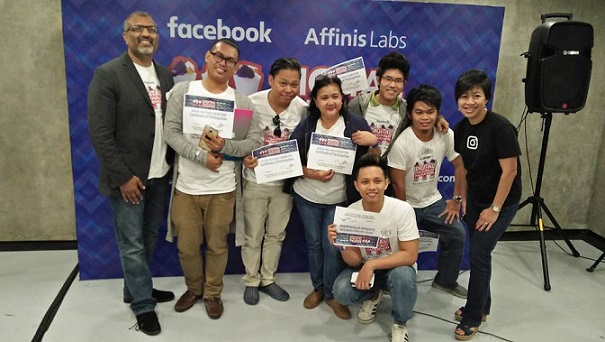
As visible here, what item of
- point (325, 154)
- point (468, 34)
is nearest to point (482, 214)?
point (325, 154)

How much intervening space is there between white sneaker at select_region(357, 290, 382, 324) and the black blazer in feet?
4.84

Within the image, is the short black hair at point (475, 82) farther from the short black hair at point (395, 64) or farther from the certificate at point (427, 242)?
the certificate at point (427, 242)

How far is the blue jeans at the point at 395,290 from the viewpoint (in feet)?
7.90

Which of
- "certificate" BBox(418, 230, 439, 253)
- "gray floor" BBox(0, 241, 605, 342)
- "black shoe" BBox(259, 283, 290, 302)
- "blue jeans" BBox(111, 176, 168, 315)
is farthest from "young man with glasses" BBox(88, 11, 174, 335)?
"certificate" BBox(418, 230, 439, 253)

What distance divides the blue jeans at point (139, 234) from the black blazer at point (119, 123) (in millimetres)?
123

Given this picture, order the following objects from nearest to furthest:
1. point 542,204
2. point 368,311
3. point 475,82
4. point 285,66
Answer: point 475,82 < point 285,66 < point 368,311 < point 542,204

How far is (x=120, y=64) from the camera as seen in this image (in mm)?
2309

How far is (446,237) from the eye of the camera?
9.64 ft

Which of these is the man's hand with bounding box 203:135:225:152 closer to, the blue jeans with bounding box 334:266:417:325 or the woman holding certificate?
the woman holding certificate

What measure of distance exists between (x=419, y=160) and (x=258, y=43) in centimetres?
127

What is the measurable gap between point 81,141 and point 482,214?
8.00ft

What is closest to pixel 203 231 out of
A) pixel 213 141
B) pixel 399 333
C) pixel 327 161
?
pixel 213 141

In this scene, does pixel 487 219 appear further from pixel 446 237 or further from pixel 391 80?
pixel 391 80

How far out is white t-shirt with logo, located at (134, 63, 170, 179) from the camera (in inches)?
94.9
